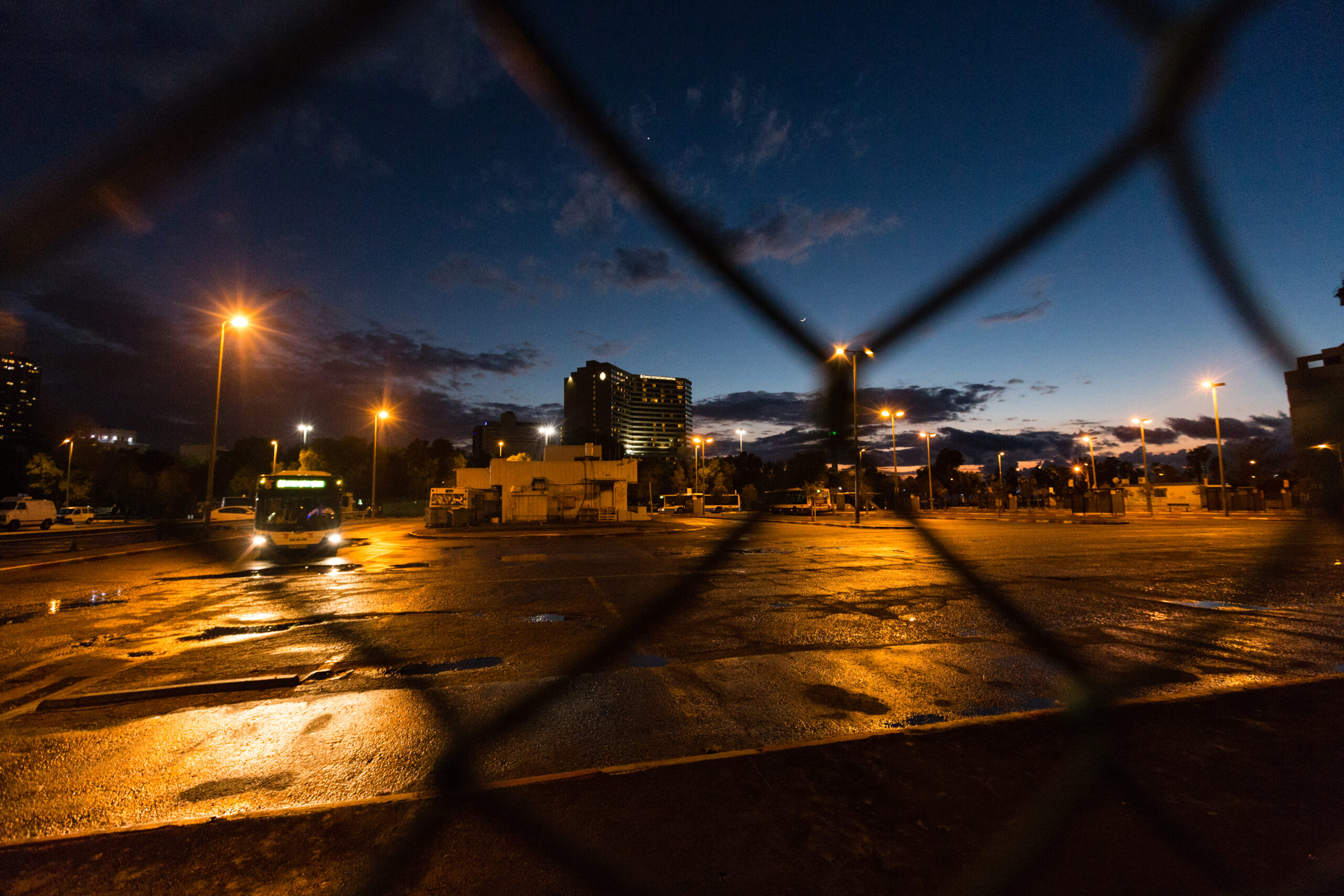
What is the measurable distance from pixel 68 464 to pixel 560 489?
50529 millimetres

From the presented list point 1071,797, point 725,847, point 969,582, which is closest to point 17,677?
point 725,847

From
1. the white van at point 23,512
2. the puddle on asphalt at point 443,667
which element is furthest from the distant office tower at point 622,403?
the white van at point 23,512

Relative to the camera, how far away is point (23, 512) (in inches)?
1407

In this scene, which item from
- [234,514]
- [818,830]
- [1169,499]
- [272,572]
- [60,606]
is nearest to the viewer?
[818,830]

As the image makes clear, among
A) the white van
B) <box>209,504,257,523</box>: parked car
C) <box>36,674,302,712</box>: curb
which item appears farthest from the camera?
<box>209,504,257,523</box>: parked car

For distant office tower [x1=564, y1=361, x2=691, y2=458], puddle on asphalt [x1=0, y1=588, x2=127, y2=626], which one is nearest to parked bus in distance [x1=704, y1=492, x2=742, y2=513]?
distant office tower [x1=564, y1=361, x2=691, y2=458]

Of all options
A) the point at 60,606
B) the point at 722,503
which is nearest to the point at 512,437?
the point at 722,503

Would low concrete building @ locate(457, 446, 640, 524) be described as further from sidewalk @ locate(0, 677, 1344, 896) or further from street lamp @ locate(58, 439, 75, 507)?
street lamp @ locate(58, 439, 75, 507)

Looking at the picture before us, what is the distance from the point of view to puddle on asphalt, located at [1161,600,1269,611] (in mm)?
8258

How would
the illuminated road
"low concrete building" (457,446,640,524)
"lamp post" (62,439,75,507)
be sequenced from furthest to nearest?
"lamp post" (62,439,75,507), "low concrete building" (457,446,640,524), the illuminated road

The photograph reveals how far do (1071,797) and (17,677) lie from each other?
905 cm

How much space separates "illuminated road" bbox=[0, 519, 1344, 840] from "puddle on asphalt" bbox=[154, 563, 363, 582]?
19 cm

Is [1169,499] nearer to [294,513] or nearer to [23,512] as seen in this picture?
[294,513]

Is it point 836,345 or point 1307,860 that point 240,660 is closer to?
point 836,345
